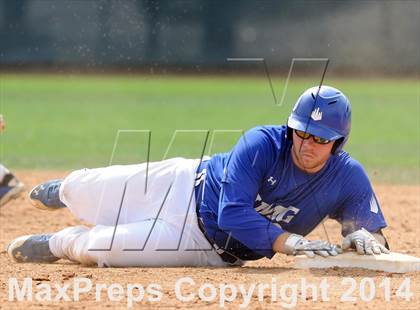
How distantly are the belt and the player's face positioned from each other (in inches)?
25.8

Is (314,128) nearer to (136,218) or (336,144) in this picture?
(336,144)

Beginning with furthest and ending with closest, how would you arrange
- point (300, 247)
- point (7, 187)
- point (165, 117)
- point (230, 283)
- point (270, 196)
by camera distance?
point (165, 117) → point (7, 187) → point (270, 196) → point (300, 247) → point (230, 283)

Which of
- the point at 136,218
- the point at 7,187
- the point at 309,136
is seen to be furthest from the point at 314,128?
the point at 7,187

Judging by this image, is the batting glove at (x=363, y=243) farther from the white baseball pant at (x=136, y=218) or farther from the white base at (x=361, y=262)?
the white baseball pant at (x=136, y=218)

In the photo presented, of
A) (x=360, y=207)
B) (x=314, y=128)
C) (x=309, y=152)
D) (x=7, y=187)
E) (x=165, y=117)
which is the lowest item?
(x=165, y=117)

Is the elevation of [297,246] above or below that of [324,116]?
below

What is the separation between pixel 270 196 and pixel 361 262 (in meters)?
0.64

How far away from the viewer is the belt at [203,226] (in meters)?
5.27

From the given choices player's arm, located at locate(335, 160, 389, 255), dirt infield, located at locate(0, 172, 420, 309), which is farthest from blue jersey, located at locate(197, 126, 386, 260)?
dirt infield, located at locate(0, 172, 420, 309)

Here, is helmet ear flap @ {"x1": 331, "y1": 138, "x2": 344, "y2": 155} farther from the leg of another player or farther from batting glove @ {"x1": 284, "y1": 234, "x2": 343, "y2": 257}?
the leg of another player

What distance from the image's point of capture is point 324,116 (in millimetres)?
4867

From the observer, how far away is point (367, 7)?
16984 millimetres

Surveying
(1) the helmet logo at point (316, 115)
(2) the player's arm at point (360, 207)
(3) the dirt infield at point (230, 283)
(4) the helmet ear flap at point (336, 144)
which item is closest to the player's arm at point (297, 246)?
(3) the dirt infield at point (230, 283)

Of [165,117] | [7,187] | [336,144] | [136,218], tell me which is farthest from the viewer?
[165,117]
